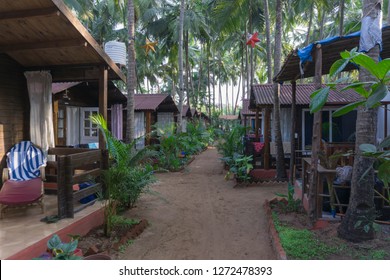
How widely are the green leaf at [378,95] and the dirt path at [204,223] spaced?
9.05 ft

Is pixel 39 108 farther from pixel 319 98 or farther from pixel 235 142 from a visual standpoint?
pixel 235 142

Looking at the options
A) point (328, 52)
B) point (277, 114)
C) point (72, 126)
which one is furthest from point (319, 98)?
point (72, 126)

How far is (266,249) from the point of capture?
4316 millimetres

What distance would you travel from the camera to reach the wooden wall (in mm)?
5680

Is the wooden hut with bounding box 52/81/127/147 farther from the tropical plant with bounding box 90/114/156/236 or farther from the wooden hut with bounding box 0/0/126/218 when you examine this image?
the tropical plant with bounding box 90/114/156/236

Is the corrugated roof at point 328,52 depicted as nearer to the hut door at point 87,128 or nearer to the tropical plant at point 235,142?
the tropical plant at point 235,142

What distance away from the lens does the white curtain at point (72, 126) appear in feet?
35.2

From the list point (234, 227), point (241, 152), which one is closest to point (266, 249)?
point (234, 227)

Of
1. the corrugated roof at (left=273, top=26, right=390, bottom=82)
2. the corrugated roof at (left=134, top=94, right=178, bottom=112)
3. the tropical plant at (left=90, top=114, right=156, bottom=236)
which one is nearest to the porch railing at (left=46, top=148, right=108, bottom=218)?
the tropical plant at (left=90, top=114, right=156, bottom=236)

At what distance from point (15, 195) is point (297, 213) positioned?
4575 mm

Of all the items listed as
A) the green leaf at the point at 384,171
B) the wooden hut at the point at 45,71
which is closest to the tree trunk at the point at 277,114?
the wooden hut at the point at 45,71

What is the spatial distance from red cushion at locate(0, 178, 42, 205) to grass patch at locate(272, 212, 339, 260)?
12.0 feet

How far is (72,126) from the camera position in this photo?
1108cm

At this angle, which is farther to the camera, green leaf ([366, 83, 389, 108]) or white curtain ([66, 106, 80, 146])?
white curtain ([66, 106, 80, 146])
